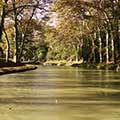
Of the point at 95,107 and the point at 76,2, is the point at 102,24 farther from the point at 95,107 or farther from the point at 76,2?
the point at 95,107

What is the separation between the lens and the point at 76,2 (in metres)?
52.2

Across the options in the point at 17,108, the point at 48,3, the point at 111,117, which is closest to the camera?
the point at 111,117

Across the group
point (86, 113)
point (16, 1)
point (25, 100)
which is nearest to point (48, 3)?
point (16, 1)

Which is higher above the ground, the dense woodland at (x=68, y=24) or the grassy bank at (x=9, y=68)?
the dense woodland at (x=68, y=24)

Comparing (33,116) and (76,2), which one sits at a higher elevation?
(76,2)

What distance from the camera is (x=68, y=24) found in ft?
203

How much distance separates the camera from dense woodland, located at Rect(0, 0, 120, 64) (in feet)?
159

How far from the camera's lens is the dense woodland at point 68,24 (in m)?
48.5

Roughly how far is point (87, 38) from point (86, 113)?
70503mm

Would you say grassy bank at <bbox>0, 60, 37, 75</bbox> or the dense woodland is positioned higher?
the dense woodland

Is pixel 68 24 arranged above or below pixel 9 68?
above

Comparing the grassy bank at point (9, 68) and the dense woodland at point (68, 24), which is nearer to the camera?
the grassy bank at point (9, 68)

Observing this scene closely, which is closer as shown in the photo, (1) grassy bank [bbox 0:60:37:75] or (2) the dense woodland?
(1) grassy bank [bbox 0:60:37:75]

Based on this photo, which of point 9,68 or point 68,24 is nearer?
point 9,68
